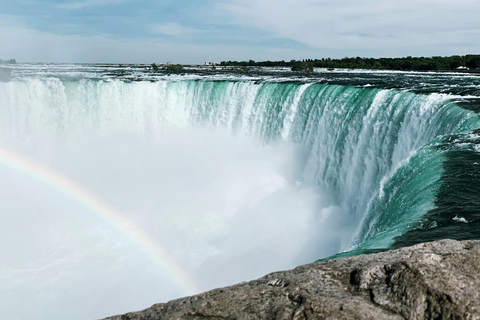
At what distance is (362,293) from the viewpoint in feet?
7.21

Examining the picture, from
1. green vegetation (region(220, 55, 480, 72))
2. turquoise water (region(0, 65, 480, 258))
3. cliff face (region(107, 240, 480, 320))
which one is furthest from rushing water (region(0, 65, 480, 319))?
green vegetation (region(220, 55, 480, 72))

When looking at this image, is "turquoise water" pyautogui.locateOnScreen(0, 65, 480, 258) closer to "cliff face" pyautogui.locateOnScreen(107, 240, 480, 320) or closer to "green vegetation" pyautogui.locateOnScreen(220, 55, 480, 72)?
"cliff face" pyautogui.locateOnScreen(107, 240, 480, 320)

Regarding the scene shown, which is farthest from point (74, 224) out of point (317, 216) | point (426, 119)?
point (426, 119)

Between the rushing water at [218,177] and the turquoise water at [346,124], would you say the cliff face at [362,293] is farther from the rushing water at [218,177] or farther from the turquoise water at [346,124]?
the turquoise water at [346,124]

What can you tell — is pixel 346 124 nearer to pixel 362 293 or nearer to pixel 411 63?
pixel 362 293

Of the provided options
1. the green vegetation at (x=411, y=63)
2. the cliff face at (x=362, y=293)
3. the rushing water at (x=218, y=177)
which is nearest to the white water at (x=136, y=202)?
the rushing water at (x=218, y=177)

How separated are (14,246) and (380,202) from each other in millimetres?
12396

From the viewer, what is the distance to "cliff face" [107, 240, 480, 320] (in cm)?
202

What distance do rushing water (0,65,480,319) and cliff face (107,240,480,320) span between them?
7.47 feet

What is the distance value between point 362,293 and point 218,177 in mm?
18071

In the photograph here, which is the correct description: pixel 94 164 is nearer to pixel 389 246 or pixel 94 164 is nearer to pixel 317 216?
pixel 317 216

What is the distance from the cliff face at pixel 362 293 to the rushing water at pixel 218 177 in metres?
2.28

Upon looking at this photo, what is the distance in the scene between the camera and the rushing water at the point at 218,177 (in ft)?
27.3

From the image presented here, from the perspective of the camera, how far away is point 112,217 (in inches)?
686
